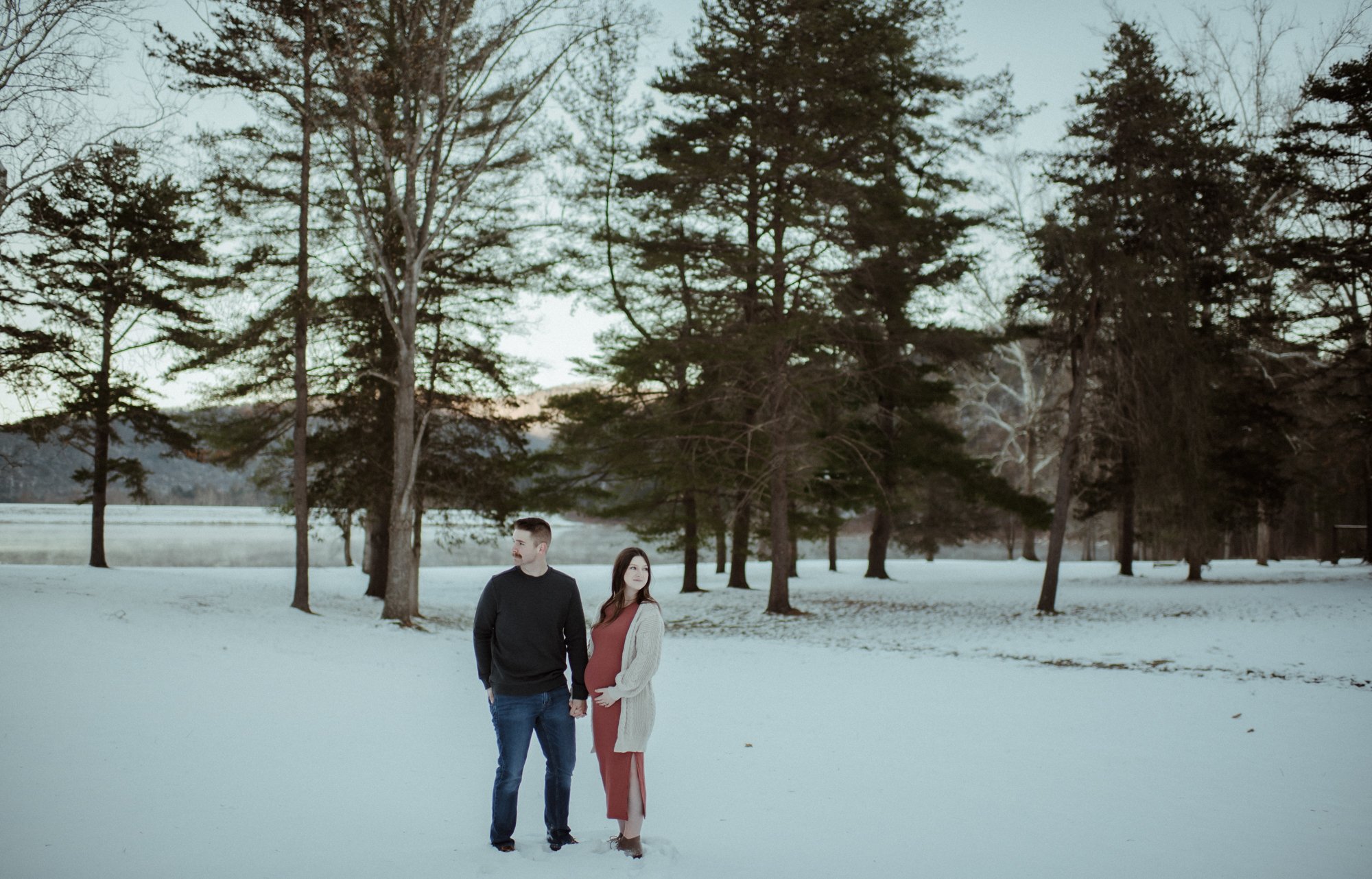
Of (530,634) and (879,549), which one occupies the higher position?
(530,634)

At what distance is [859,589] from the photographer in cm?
2603

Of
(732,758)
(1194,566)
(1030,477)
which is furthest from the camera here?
(1030,477)

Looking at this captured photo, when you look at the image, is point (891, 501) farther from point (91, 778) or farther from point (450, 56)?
point (91, 778)

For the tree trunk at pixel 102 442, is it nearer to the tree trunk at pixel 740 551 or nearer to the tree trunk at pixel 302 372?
the tree trunk at pixel 302 372

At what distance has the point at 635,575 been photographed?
15.6 ft

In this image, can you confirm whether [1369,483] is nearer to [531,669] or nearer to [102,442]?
[531,669]

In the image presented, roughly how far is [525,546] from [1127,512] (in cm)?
2789

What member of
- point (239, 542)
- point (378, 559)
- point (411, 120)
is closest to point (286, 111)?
point (411, 120)

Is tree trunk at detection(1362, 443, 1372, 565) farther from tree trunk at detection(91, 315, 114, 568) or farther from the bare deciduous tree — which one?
tree trunk at detection(91, 315, 114, 568)

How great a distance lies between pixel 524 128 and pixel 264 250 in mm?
6104

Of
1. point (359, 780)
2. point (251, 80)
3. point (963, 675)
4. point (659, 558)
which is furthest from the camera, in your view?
point (659, 558)

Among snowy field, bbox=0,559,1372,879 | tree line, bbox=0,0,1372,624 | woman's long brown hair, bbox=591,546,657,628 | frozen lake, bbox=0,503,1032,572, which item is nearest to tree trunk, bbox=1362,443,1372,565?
tree line, bbox=0,0,1372,624

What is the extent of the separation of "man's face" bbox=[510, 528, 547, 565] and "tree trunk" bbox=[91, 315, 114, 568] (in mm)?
22154

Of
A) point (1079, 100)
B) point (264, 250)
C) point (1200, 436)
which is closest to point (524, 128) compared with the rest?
point (264, 250)
